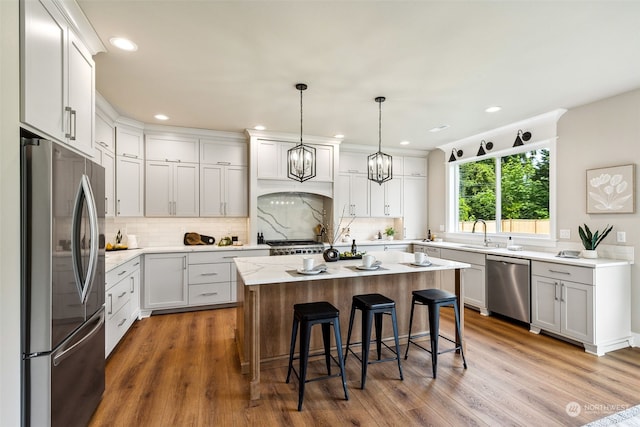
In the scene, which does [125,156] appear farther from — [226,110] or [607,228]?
[607,228]

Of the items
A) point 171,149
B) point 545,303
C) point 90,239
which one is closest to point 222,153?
point 171,149

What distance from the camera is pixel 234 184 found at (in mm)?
4902

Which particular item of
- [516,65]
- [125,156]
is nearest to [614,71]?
[516,65]

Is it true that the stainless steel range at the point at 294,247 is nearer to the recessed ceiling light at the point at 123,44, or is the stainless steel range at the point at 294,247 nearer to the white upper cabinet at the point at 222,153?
the white upper cabinet at the point at 222,153

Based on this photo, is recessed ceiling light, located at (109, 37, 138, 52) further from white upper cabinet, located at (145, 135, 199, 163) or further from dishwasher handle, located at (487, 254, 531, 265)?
dishwasher handle, located at (487, 254, 531, 265)

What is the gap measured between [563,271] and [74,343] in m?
4.28

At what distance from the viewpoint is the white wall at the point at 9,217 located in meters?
1.29

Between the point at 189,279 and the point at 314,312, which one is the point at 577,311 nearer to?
the point at 314,312

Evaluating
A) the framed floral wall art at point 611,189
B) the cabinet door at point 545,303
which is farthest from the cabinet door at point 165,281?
the framed floral wall art at point 611,189

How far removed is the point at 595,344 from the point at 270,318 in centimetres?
317

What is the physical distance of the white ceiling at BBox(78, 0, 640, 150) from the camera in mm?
1996

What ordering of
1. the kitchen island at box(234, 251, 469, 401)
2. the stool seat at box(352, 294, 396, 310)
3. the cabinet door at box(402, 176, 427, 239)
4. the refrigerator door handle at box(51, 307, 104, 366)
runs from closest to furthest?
the refrigerator door handle at box(51, 307, 104, 366) → the kitchen island at box(234, 251, 469, 401) → the stool seat at box(352, 294, 396, 310) → the cabinet door at box(402, 176, 427, 239)

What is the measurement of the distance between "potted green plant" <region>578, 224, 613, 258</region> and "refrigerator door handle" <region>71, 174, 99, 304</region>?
15.0 ft

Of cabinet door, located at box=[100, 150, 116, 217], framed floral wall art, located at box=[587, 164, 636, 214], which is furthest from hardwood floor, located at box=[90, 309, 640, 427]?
cabinet door, located at box=[100, 150, 116, 217]
